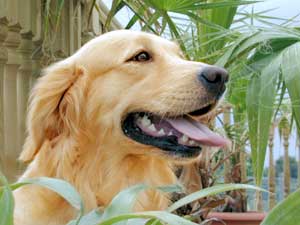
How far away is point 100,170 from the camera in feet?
5.10

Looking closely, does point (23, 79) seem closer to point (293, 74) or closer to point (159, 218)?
point (293, 74)

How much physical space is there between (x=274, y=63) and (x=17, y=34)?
5.83 ft

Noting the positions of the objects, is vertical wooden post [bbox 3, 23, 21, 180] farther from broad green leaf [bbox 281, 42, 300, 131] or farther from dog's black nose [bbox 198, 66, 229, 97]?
broad green leaf [bbox 281, 42, 300, 131]

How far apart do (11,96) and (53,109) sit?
1464mm

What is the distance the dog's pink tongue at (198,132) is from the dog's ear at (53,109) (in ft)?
0.92

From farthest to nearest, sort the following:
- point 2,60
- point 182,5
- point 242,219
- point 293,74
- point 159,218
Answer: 1. point 2,60
2. point 242,219
3. point 182,5
4. point 293,74
5. point 159,218

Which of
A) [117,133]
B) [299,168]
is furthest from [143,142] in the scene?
[299,168]

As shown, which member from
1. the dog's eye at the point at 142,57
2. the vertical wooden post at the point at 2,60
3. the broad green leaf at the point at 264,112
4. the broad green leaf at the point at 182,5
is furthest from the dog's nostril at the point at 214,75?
the vertical wooden post at the point at 2,60

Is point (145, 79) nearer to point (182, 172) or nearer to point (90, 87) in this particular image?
point (90, 87)

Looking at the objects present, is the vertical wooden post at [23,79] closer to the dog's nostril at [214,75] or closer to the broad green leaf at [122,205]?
the dog's nostril at [214,75]

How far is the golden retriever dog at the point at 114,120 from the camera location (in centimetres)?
144

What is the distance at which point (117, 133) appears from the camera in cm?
157

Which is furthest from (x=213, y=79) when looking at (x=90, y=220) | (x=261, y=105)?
(x=90, y=220)

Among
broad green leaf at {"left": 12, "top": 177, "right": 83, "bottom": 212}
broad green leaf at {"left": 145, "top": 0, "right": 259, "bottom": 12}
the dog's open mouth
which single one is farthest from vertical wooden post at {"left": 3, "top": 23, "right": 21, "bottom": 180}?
broad green leaf at {"left": 12, "top": 177, "right": 83, "bottom": 212}
